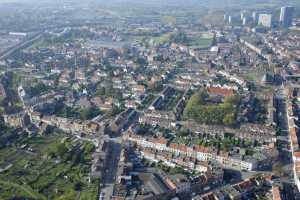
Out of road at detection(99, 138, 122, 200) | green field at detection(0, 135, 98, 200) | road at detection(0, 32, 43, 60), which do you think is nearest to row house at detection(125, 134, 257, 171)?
road at detection(99, 138, 122, 200)

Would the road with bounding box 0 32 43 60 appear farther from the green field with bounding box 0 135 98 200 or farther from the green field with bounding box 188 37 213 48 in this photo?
the green field with bounding box 0 135 98 200

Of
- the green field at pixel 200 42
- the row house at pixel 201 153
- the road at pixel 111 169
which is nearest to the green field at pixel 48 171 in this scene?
the road at pixel 111 169

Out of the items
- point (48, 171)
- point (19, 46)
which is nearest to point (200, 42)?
point (19, 46)

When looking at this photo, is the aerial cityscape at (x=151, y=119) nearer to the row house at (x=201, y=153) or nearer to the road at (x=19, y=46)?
the row house at (x=201, y=153)

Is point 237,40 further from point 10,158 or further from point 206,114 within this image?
point 10,158

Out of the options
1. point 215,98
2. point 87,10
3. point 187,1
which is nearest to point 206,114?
point 215,98

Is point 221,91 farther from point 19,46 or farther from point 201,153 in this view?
point 19,46
